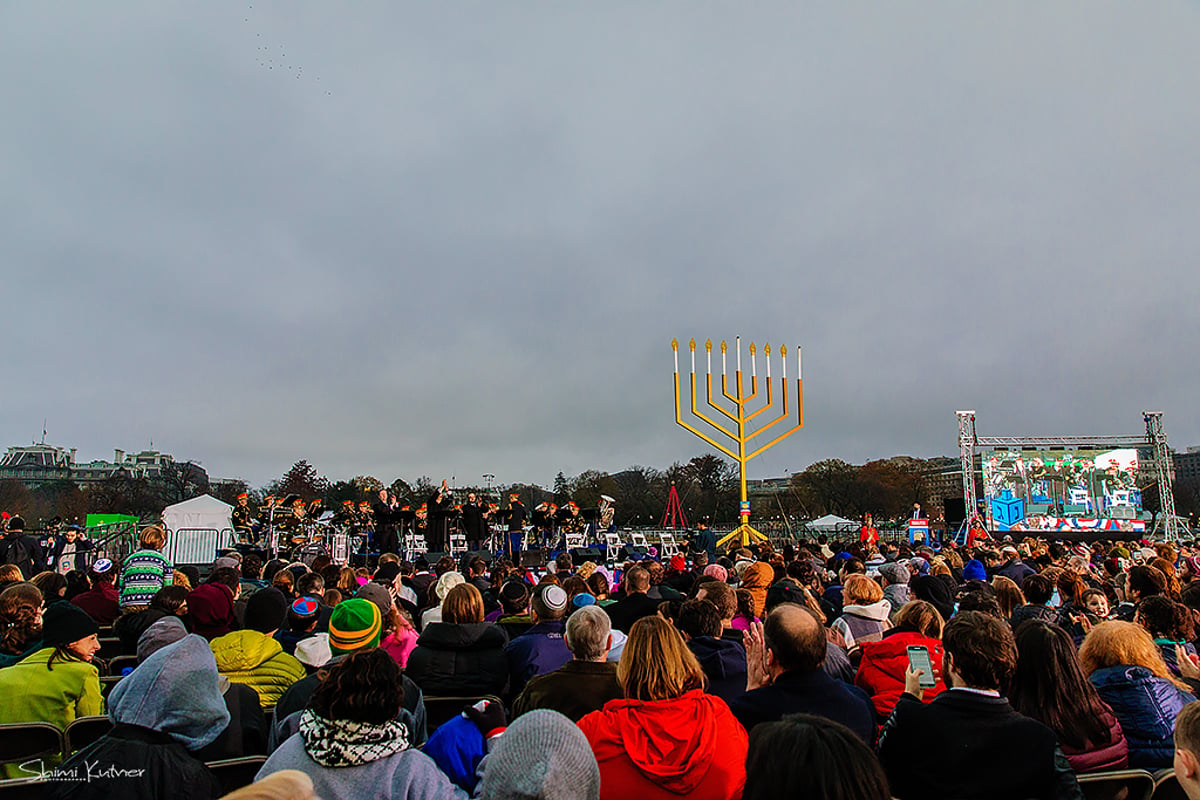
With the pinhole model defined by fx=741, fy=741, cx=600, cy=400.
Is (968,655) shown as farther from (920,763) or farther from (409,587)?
(409,587)

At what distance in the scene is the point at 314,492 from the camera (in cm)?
5006

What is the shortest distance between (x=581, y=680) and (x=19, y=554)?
1156cm

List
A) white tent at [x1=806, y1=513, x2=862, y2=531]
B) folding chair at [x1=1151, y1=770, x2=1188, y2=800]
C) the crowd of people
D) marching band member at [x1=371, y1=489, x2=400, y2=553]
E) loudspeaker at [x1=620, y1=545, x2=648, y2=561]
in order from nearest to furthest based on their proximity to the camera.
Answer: the crowd of people
folding chair at [x1=1151, y1=770, x2=1188, y2=800]
loudspeaker at [x1=620, y1=545, x2=648, y2=561]
marching band member at [x1=371, y1=489, x2=400, y2=553]
white tent at [x1=806, y1=513, x2=862, y2=531]

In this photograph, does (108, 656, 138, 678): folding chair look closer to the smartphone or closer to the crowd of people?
the crowd of people

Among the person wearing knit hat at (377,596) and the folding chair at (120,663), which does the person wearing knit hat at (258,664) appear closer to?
the person wearing knit hat at (377,596)

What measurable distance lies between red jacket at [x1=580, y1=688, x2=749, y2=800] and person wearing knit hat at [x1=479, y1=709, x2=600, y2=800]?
609 millimetres

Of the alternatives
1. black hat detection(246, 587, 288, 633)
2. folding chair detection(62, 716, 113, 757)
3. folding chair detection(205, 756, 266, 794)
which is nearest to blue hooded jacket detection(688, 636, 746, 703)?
folding chair detection(205, 756, 266, 794)

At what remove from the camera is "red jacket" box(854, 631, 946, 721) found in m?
3.55

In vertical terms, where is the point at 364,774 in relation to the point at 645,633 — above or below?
below

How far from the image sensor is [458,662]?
4.12 meters

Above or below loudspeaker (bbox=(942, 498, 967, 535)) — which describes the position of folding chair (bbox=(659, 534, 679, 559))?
below

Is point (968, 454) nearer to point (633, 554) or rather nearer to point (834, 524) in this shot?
point (834, 524)

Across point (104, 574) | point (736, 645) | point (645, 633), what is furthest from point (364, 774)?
point (104, 574)

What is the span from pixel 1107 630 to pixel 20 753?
174 inches
